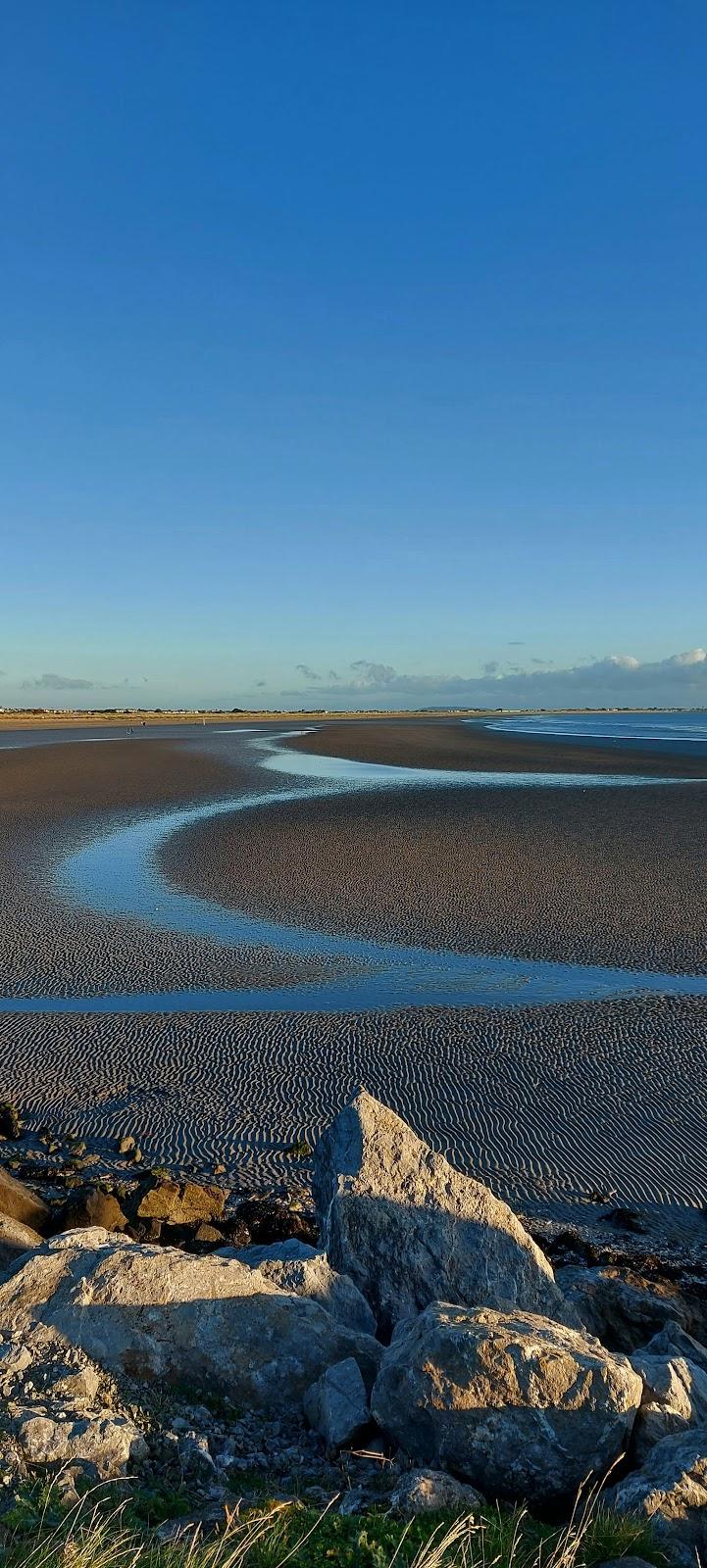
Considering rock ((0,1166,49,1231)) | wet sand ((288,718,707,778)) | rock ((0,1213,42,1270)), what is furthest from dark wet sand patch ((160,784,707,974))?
wet sand ((288,718,707,778))

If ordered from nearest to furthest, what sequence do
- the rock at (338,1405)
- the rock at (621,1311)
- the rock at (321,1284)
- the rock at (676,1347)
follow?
the rock at (338,1405)
the rock at (676,1347)
the rock at (321,1284)
the rock at (621,1311)

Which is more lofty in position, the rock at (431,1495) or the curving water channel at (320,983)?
the rock at (431,1495)

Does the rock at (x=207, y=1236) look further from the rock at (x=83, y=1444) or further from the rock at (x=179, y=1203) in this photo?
the rock at (x=83, y=1444)

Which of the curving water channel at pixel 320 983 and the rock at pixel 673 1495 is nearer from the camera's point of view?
the rock at pixel 673 1495

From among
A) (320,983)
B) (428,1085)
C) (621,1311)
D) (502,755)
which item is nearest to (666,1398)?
(621,1311)

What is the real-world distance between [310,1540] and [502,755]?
58.4 metres

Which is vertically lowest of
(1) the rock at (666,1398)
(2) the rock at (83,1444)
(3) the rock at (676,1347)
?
(3) the rock at (676,1347)

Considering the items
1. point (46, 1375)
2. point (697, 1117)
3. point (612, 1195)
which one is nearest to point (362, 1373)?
point (46, 1375)

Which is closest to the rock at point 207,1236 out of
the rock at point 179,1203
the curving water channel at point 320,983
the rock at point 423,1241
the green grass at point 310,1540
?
the rock at point 179,1203

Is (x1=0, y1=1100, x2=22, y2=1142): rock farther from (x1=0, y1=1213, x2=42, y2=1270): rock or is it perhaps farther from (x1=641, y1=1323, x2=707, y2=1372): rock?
(x1=641, y1=1323, x2=707, y2=1372): rock

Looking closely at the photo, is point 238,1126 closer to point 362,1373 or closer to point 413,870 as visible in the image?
point 362,1373

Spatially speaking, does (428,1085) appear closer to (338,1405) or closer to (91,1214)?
(91,1214)

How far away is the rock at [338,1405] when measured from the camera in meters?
4.36

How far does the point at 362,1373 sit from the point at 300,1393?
303 mm
